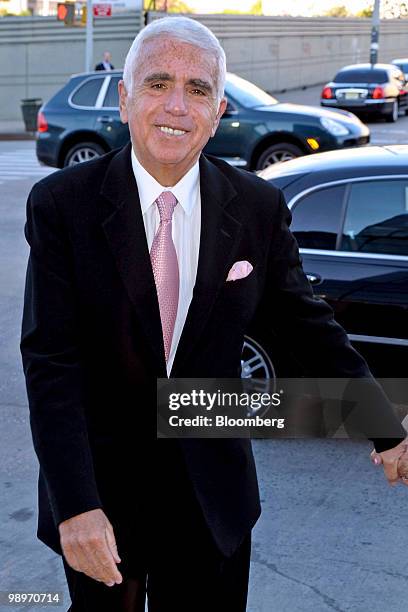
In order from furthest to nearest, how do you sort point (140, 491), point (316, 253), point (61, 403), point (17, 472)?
1. point (316, 253)
2. point (17, 472)
3. point (140, 491)
4. point (61, 403)

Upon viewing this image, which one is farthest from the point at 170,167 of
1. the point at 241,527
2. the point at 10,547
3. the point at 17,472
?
the point at 17,472

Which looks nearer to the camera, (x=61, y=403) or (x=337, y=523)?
(x=61, y=403)

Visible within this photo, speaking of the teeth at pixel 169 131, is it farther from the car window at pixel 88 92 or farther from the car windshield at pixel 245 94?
the car window at pixel 88 92

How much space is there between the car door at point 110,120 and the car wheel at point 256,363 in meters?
10.4

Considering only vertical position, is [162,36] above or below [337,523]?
above

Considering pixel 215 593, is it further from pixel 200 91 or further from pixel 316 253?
pixel 316 253

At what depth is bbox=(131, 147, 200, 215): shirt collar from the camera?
2416 millimetres

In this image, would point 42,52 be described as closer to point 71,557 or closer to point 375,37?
point 375,37

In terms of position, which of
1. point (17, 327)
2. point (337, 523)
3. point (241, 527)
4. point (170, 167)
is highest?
point (170, 167)

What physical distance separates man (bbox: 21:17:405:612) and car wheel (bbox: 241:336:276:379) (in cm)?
360

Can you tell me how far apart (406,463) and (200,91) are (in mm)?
1047

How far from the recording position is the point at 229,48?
36.2 meters

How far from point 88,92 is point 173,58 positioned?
14.4 metres

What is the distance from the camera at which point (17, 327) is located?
8344mm
